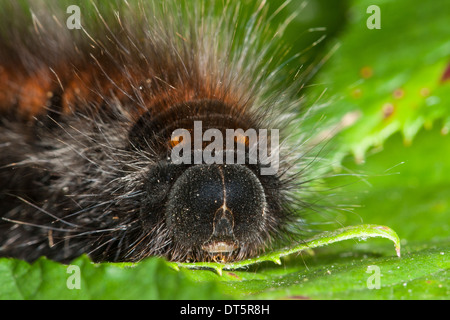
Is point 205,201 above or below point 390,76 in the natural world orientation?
below

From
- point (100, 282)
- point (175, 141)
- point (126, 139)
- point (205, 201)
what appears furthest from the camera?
point (126, 139)

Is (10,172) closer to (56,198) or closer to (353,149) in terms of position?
(56,198)

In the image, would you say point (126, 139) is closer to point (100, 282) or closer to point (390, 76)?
point (100, 282)

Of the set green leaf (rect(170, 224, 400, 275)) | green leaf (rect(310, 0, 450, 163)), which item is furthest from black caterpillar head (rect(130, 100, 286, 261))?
green leaf (rect(310, 0, 450, 163))

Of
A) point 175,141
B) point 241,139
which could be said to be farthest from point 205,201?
point 241,139

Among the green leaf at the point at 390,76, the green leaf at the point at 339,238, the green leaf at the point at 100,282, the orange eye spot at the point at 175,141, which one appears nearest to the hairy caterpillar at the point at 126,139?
the orange eye spot at the point at 175,141

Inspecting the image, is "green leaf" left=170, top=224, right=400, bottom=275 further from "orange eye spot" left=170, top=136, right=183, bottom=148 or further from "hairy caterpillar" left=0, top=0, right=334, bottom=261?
"orange eye spot" left=170, top=136, right=183, bottom=148
